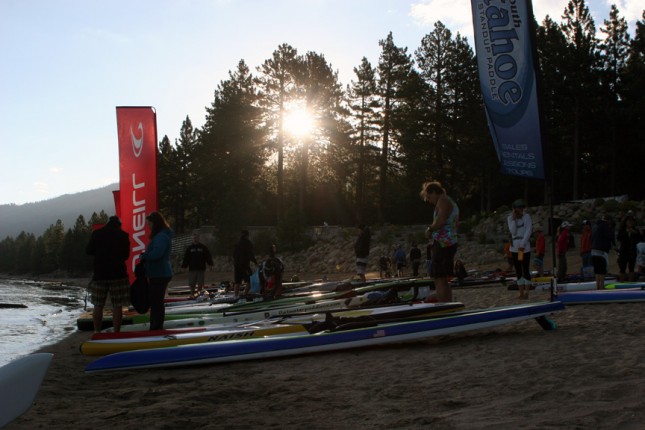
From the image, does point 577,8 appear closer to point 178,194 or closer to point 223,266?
point 223,266

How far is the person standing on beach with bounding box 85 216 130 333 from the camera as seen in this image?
815cm

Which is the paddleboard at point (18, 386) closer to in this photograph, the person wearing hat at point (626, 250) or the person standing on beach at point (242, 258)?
the person standing on beach at point (242, 258)

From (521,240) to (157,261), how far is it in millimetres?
5429

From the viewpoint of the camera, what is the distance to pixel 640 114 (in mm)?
35188

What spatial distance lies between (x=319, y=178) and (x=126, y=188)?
1395 inches

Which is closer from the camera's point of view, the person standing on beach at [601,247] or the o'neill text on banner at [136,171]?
the o'neill text on banner at [136,171]

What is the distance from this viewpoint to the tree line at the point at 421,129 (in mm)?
37062

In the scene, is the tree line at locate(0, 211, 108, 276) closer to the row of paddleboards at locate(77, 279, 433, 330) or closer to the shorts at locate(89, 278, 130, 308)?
the row of paddleboards at locate(77, 279, 433, 330)

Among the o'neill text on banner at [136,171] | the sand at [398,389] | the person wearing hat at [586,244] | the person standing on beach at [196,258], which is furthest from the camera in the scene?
the person standing on beach at [196,258]

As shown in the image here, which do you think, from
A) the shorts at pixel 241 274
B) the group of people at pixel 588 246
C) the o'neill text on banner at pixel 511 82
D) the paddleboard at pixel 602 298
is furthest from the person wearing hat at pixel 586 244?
the shorts at pixel 241 274

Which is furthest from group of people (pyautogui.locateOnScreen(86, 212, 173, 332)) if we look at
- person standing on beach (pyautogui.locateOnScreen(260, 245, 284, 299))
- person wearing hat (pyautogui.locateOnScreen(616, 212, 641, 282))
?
person wearing hat (pyautogui.locateOnScreen(616, 212, 641, 282))

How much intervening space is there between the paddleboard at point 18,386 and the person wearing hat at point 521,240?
7630 millimetres

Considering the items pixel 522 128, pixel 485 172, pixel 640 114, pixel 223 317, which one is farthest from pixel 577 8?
pixel 223 317

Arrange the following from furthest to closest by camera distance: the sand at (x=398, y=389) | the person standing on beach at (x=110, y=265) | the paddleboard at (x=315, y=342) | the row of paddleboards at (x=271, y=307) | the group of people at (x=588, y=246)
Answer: the row of paddleboards at (x=271, y=307) < the group of people at (x=588, y=246) < the person standing on beach at (x=110, y=265) < the paddleboard at (x=315, y=342) < the sand at (x=398, y=389)
